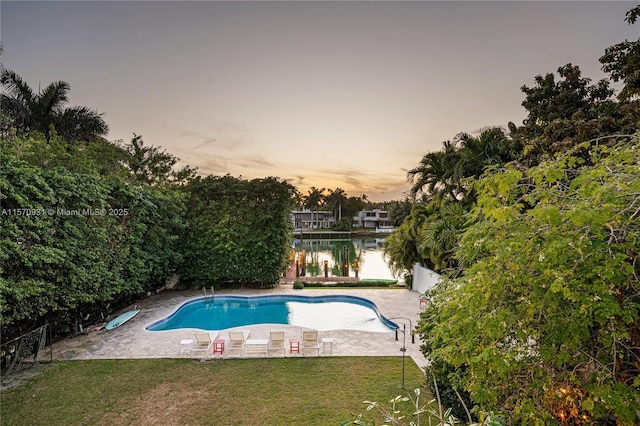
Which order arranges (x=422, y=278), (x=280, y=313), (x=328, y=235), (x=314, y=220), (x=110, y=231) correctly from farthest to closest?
(x=314, y=220), (x=328, y=235), (x=422, y=278), (x=280, y=313), (x=110, y=231)

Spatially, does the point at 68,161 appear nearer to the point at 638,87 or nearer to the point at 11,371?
the point at 11,371

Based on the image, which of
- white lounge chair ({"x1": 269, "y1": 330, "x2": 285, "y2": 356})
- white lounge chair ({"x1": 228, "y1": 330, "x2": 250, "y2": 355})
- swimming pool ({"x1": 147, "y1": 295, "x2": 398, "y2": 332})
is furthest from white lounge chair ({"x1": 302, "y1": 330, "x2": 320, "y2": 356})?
swimming pool ({"x1": 147, "y1": 295, "x2": 398, "y2": 332})

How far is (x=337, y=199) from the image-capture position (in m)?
84.4

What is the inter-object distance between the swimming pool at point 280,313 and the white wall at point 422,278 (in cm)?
298

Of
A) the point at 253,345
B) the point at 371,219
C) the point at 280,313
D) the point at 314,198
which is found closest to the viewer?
the point at 253,345

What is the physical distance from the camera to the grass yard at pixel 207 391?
663 cm

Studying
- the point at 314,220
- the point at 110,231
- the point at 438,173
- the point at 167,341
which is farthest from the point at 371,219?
the point at 167,341

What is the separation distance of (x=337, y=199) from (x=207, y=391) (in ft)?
254

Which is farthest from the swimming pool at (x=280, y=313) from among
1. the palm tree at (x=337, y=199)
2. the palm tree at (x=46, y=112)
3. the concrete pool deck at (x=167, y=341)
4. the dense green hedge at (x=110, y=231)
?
the palm tree at (x=337, y=199)

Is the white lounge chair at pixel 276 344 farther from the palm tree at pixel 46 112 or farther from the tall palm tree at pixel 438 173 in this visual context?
the palm tree at pixel 46 112

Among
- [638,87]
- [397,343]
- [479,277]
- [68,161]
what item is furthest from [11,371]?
[638,87]

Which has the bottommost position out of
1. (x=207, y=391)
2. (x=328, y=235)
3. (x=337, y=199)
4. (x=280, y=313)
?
(x=280, y=313)

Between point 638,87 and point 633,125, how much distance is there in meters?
1.19

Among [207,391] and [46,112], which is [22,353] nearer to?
[207,391]
